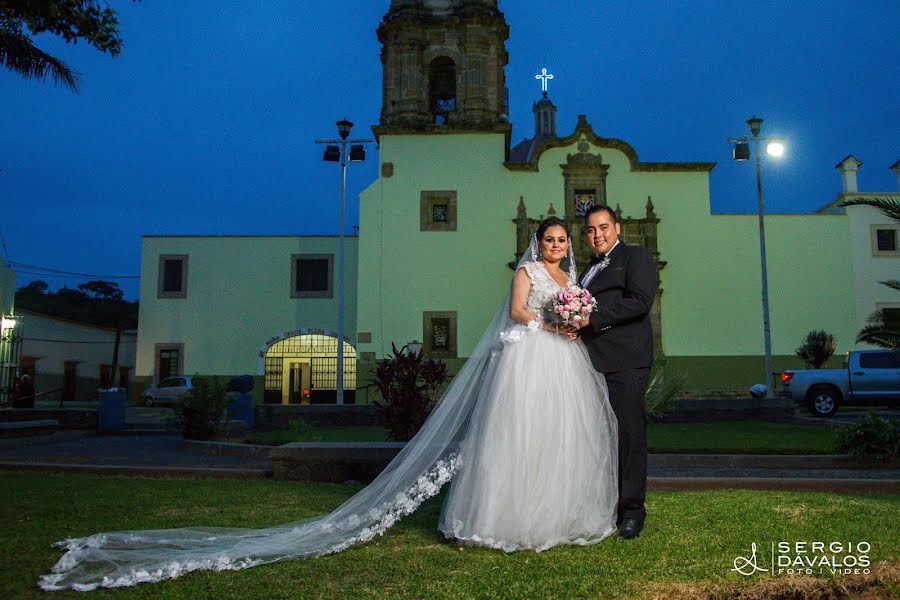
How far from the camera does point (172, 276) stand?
28.3 m

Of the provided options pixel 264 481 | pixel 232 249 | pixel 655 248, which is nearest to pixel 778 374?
pixel 655 248

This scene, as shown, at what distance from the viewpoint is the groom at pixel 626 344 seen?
4.10 metres

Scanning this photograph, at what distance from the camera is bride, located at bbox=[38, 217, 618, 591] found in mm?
3646

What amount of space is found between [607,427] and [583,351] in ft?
1.56

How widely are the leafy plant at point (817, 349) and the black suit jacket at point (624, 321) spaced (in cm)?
2140

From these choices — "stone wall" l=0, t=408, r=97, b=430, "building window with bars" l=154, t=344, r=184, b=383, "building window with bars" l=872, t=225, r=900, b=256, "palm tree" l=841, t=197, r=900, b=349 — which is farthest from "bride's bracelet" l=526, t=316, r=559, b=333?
"building window with bars" l=872, t=225, r=900, b=256

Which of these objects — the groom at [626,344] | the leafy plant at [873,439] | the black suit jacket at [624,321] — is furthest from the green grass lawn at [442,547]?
the leafy plant at [873,439]

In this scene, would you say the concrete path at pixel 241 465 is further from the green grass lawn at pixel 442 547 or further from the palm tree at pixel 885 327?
the palm tree at pixel 885 327

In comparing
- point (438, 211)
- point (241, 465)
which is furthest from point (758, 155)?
point (241, 465)

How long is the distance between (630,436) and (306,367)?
80.4 feet

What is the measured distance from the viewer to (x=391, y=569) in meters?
3.35

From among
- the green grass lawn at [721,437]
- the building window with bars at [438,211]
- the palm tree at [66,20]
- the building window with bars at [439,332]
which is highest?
the building window with bars at [438,211]

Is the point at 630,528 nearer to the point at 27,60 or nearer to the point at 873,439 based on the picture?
the point at 873,439

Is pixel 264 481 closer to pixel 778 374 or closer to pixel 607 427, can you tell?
pixel 607 427
